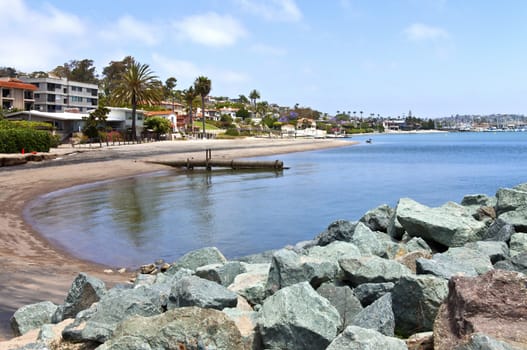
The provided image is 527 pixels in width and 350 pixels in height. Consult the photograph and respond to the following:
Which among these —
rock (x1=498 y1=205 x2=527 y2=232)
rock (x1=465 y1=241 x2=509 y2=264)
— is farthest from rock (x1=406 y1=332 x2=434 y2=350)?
rock (x1=498 y1=205 x2=527 y2=232)

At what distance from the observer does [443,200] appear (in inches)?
1114

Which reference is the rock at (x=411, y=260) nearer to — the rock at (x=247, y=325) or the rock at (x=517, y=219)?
the rock at (x=247, y=325)

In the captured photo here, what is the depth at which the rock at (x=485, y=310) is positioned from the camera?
4559mm

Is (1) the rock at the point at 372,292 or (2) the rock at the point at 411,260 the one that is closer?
(1) the rock at the point at 372,292

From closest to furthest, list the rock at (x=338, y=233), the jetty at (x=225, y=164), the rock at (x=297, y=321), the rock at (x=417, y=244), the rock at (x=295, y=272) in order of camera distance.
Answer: the rock at (x=297, y=321) → the rock at (x=295, y=272) → the rock at (x=417, y=244) → the rock at (x=338, y=233) → the jetty at (x=225, y=164)

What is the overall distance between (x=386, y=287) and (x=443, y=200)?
23.3 metres

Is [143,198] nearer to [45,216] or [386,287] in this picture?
[45,216]

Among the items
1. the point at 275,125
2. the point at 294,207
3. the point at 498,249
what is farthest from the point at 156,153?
the point at 275,125

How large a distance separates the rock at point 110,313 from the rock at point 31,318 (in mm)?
1328

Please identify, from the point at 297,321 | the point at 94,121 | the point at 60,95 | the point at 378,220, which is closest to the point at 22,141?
the point at 94,121

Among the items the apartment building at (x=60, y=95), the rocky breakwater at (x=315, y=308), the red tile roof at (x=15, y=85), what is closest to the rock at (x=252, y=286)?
the rocky breakwater at (x=315, y=308)

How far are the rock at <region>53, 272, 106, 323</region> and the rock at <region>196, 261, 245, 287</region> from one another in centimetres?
147

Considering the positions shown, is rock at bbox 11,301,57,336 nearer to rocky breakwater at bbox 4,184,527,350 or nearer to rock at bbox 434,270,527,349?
rocky breakwater at bbox 4,184,527,350

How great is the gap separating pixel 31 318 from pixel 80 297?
2.31 feet
